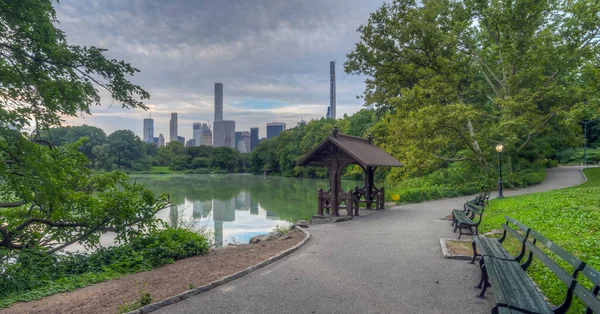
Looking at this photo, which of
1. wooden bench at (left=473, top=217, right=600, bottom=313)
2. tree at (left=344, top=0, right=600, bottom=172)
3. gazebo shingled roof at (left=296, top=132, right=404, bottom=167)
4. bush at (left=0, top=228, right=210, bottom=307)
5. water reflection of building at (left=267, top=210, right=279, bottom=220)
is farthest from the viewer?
tree at (left=344, top=0, right=600, bottom=172)

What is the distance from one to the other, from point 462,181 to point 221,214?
1509cm

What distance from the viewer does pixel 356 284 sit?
5.18 m

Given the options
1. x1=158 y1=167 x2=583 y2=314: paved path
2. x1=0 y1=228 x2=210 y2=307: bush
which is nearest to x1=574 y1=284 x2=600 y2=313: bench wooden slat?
x1=158 y1=167 x2=583 y2=314: paved path

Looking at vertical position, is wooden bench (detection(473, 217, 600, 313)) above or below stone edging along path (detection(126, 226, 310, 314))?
above

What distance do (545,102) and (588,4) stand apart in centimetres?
652

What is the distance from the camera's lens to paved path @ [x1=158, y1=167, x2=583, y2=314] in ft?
14.2

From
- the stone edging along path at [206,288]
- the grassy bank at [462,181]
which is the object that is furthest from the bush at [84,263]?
the grassy bank at [462,181]

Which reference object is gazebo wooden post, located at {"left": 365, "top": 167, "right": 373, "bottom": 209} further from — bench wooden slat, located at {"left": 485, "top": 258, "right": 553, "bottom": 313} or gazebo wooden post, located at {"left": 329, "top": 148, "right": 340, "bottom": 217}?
→ bench wooden slat, located at {"left": 485, "top": 258, "right": 553, "bottom": 313}

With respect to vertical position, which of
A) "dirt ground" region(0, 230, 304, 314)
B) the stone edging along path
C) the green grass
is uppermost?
the green grass

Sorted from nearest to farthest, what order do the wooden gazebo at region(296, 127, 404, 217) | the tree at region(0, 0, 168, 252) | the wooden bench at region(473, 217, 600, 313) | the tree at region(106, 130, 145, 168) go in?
the wooden bench at region(473, 217, 600, 313), the tree at region(0, 0, 168, 252), the wooden gazebo at region(296, 127, 404, 217), the tree at region(106, 130, 145, 168)

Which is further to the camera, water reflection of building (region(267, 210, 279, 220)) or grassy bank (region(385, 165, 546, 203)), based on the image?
grassy bank (region(385, 165, 546, 203))

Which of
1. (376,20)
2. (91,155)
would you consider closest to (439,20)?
(376,20)

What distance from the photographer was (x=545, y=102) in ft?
78.1

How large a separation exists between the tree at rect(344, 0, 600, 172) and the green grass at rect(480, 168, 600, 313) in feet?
30.6
